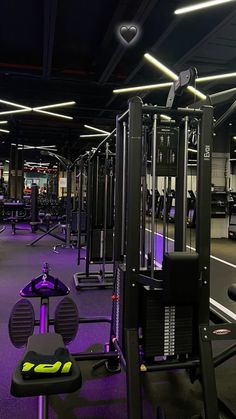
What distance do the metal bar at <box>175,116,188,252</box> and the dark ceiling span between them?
2.49 metres

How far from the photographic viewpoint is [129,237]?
1.91 metres

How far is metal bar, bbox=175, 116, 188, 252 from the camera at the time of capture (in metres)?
2.11

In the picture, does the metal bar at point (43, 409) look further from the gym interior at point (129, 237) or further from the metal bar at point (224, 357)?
the metal bar at point (224, 357)

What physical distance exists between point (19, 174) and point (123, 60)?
9.51m

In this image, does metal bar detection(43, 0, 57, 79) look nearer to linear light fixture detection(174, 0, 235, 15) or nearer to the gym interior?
the gym interior

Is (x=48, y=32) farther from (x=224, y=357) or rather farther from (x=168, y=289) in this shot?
(x=224, y=357)

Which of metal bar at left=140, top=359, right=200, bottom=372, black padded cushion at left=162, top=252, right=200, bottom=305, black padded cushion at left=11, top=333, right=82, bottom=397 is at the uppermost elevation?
black padded cushion at left=162, top=252, right=200, bottom=305

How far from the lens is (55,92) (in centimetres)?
760

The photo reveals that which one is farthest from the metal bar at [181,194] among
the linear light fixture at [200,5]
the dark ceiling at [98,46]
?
the dark ceiling at [98,46]

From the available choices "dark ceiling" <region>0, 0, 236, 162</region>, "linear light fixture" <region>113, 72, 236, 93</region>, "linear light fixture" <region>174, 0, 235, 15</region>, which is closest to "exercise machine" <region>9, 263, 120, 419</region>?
"linear light fixture" <region>174, 0, 235, 15</region>

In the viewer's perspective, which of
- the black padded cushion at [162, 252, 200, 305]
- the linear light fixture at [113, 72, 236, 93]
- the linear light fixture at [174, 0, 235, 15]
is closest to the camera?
the black padded cushion at [162, 252, 200, 305]

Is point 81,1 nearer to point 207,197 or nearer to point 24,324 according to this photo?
point 207,197

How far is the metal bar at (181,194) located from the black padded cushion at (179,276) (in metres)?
0.38

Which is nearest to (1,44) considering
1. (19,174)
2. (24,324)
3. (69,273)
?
(69,273)
